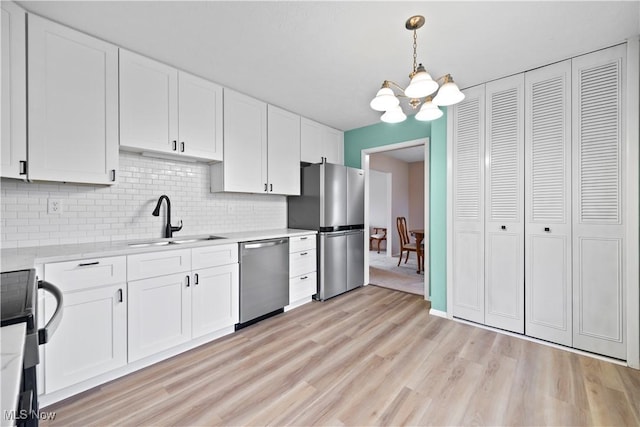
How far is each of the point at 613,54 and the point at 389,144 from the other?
218cm

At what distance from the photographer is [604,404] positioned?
5.49ft

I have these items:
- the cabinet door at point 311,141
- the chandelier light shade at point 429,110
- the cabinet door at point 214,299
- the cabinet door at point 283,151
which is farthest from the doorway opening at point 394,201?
the chandelier light shade at point 429,110

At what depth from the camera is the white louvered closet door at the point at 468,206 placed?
109 inches

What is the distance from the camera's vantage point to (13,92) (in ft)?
5.57

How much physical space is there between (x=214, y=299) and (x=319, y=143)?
2531mm

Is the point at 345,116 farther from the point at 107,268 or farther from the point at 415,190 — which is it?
the point at 415,190

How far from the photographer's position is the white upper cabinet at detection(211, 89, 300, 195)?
287 cm

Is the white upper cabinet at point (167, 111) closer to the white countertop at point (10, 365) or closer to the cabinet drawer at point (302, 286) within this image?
the cabinet drawer at point (302, 286)

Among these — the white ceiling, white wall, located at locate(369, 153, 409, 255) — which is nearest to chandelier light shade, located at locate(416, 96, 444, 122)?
the white ceiling

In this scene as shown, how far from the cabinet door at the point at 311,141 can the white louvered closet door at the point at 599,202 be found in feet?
8.88

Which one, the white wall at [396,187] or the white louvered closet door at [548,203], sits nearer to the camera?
the white louvered closet door at [548,203]

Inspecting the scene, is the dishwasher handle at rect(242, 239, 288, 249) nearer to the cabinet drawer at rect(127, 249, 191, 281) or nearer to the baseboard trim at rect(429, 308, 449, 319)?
the cabinet drawer at rect(127, 249, 191, 281)

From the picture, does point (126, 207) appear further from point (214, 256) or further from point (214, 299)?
point (214, 299)


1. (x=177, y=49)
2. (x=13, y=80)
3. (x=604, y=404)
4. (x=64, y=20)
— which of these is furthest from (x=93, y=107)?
(x=604, y=404)
